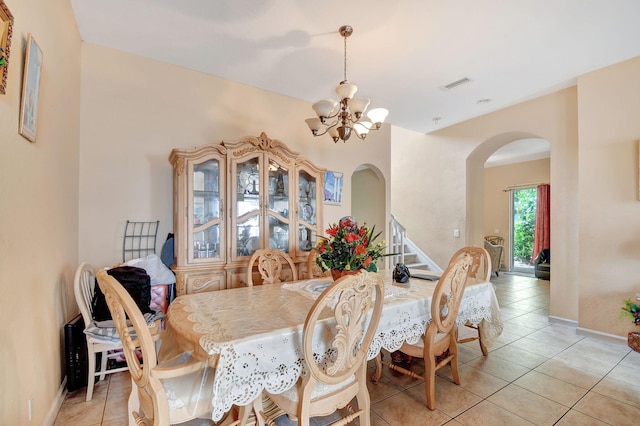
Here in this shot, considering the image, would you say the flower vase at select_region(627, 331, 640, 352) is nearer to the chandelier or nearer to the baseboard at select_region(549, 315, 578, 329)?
the baseboard at select_region(549, 315, 578, 329)

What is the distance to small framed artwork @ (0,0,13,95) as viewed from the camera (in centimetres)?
113

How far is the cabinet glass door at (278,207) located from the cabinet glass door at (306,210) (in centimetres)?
16

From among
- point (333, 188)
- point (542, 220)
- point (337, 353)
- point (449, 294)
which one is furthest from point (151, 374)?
point (542, 220)

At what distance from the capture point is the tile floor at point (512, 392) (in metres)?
1.84

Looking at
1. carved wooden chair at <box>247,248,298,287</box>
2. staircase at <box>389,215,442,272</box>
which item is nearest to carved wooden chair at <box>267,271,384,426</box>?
carved wooden chair at <box>247,248,298,287</box>

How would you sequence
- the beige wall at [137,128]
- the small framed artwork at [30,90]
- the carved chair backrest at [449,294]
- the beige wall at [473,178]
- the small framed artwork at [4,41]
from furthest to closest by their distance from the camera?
1. the beige wall at [473,178]
2. the beige wall at [137,128]
3. the carved chair backrest at [449,294]
4. the small framed artwork at [30,90]
5. the small framed artwork at [4,41]

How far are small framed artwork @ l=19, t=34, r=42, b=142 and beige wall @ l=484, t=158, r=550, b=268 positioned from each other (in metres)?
8.28

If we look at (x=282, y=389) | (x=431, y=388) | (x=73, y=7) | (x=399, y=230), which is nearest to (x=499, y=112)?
(x=399, y=230)

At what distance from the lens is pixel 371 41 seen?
8.49 feet

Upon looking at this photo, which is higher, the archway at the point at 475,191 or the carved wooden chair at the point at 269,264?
the archway at the point at 475,191

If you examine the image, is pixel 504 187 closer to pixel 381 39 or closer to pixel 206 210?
pixel 381 39

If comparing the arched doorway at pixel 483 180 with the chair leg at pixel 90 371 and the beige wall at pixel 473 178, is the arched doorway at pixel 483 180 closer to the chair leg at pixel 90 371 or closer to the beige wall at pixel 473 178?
the beige wall at pixel 473 178

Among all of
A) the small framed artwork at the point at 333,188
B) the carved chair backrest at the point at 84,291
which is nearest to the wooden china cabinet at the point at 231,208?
the carved chair backrest at the point at 84,291

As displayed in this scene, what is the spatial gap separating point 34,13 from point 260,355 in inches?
81.7
